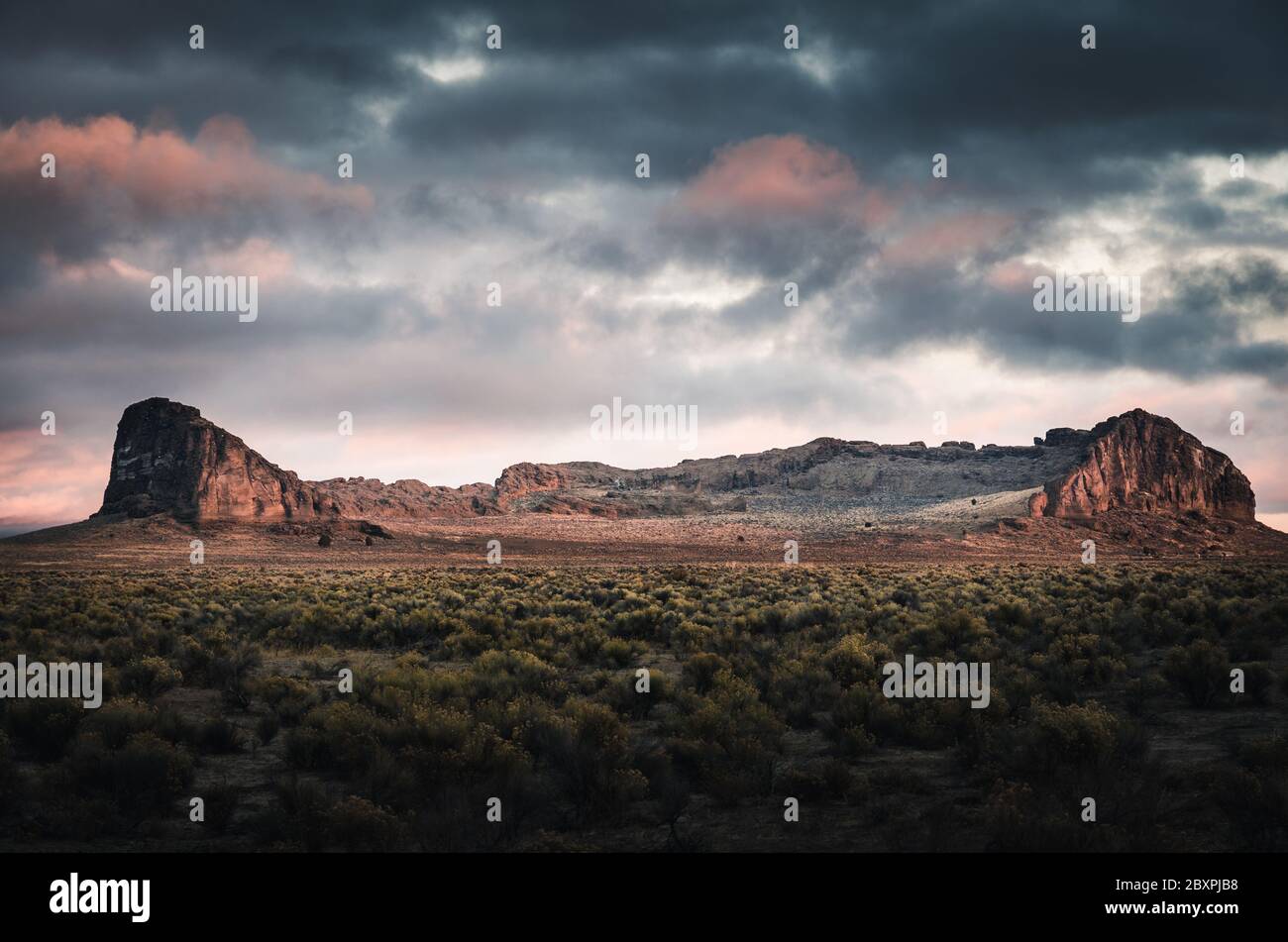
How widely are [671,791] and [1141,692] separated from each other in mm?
9157

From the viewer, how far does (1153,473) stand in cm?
13500

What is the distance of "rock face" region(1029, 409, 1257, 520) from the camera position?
124 m

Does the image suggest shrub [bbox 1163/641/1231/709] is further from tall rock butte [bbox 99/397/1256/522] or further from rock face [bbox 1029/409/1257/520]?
rock face [bbox 1029/409/1257/520]

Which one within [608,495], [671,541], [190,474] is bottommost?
[671,541]

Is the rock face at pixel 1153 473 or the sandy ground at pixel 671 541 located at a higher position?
the rock face at pixel 1153 473

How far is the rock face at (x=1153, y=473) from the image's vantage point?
12400 cm

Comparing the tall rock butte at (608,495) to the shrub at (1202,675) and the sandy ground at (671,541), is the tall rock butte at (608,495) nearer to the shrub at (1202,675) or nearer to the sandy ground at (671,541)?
the sandy ground at (671,541)

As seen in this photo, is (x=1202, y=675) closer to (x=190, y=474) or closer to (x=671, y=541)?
(x=671, y=541)

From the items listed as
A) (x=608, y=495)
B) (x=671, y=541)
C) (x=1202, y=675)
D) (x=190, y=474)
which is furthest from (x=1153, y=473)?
(x=190, y=474)

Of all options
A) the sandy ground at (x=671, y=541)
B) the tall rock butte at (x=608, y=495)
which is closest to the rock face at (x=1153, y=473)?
the tall rock butte at (x=608, y=495)

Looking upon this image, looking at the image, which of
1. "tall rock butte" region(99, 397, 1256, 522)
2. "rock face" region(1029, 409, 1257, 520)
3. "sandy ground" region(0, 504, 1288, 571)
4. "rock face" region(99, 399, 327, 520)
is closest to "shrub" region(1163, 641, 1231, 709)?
"sandy ground" region(0, 504, 1288, 571)
